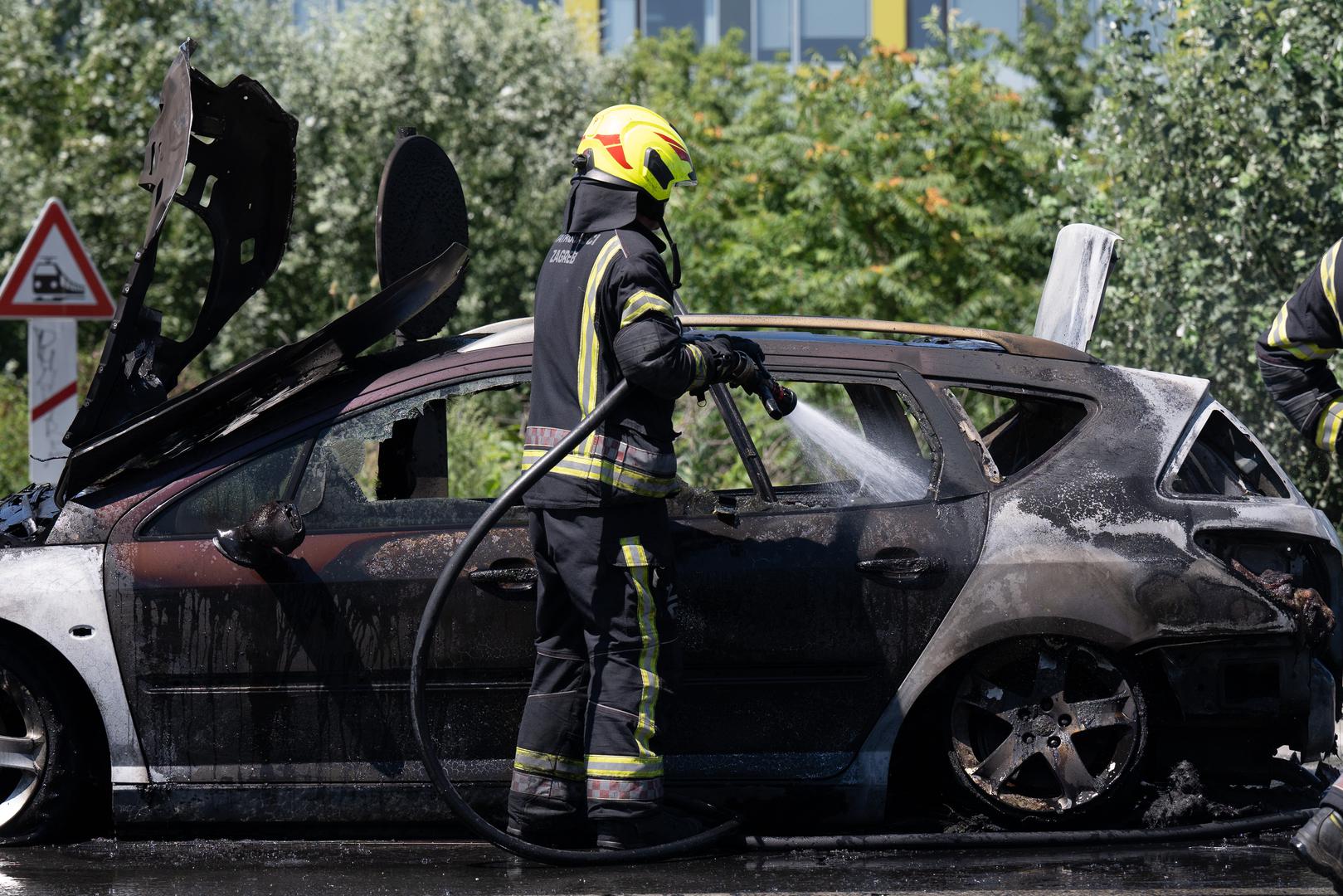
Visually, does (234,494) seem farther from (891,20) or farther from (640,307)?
(891,20)

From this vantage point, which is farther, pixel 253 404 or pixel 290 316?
pixel 290 316

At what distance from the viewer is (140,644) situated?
→ 4.17 metres

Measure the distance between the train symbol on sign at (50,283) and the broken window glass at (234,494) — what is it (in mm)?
3197

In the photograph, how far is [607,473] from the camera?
4004 millimetres

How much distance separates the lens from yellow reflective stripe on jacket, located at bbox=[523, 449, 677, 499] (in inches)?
158

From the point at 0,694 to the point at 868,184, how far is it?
759 cm

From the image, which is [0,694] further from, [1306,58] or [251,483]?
[1306,58]

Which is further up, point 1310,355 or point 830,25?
point 830,25

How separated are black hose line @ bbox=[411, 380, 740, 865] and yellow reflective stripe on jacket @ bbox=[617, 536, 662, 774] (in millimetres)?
280

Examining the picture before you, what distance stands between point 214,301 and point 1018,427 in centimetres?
255

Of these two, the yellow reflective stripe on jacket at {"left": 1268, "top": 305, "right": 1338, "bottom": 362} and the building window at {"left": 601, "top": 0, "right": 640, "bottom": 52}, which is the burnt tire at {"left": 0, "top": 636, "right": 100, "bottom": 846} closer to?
the yellow reflective stripe on jacket at {"left": 1268, "top": 305, "right": 1338, "bottom": 362}

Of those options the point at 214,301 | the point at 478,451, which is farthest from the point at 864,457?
the point at 478,451

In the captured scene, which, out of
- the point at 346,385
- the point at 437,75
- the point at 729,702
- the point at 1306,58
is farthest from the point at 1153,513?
the point at 437,75

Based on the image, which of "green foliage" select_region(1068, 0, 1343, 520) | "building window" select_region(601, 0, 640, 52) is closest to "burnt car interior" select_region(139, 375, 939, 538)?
"green foliage" select_region(1068, 0, 1343, 520)
